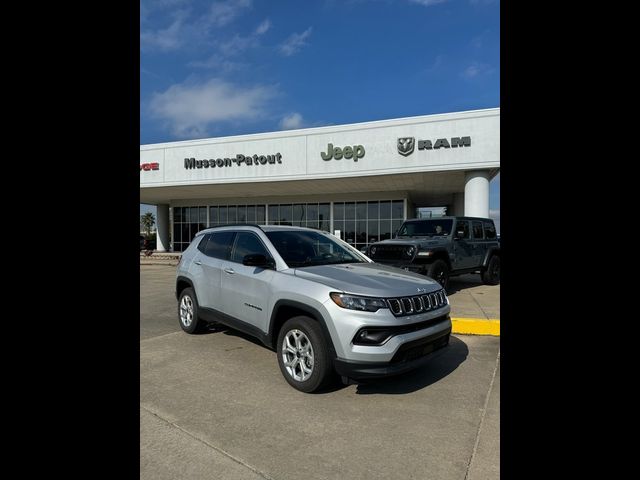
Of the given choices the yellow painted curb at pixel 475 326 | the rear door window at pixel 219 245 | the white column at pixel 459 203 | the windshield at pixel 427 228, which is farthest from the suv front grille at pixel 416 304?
the white column at pixel 459 203

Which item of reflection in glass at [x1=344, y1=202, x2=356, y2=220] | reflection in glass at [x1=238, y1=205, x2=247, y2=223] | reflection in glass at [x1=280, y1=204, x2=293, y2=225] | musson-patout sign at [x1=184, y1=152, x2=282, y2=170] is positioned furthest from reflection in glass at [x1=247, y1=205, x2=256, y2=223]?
reflection in glass at [x1=344, y1=202, x2=356, y2=220]

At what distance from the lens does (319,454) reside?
2764 millimetres

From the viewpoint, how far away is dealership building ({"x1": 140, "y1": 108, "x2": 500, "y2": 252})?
1780 centimetres

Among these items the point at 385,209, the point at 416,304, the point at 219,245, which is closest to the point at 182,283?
the point at 219,245

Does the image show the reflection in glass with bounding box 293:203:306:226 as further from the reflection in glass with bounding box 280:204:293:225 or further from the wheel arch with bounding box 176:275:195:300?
the wheel arch with bounding box 176:275:195:300

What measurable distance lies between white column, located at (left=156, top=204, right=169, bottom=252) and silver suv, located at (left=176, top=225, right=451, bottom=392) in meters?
28.7

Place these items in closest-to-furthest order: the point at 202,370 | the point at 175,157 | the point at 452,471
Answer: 1. the point at 452,471
2. the point at 202,370
3. the point at 175,157

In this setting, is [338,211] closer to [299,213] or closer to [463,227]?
[299,213]

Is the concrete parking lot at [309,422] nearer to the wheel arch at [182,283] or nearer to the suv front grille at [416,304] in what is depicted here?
the suv front grille at [416,304]

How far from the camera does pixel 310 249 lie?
4922mm

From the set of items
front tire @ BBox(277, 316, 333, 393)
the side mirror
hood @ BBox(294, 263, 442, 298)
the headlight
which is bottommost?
front tire @ BBox(277, 316, 333, 393)
